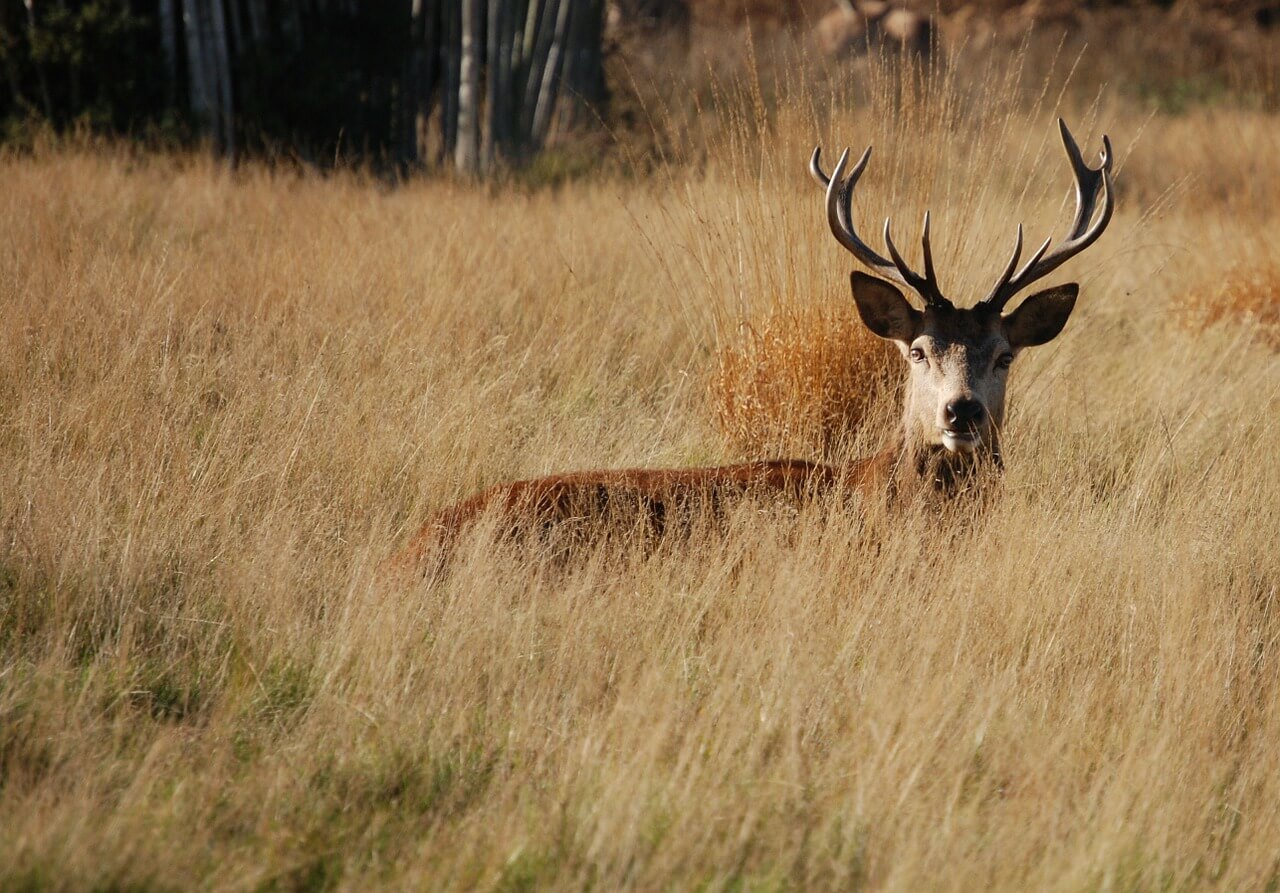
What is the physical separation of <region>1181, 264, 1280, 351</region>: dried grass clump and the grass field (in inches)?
10.0

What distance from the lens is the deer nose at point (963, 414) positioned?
4691mm

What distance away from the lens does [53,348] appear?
569cm

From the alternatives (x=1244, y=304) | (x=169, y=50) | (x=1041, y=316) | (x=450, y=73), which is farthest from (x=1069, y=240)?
(x=450, y=73)

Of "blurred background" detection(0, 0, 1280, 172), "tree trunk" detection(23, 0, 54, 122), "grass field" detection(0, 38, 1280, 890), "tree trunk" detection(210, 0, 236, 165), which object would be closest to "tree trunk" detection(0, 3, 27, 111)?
"blurred background" detection(0, 0, 1280, 172)

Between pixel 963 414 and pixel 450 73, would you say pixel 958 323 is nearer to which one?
pixel 963 414

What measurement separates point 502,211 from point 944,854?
6.94 m

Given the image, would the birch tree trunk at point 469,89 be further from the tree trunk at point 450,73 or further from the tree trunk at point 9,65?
the tree trunk at point 9,65

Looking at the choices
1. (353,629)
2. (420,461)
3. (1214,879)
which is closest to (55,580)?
(353,629)

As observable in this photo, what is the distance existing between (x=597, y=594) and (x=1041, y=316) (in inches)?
87.0

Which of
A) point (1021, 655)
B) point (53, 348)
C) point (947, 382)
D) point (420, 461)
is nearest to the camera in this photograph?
point (1021, 655)

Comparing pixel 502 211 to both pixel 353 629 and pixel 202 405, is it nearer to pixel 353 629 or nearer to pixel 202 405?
pixel 202 405

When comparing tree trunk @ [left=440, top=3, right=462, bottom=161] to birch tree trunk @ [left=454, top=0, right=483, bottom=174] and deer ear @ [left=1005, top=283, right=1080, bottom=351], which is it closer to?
birch tree trunk @ [left=454, top=0, right=483, bottom=174]

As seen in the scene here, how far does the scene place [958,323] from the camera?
4.96m

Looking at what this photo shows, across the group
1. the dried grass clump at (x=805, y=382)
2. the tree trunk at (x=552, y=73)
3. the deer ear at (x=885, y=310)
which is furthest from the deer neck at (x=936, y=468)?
the tree trunk at (x=552, y=73)
